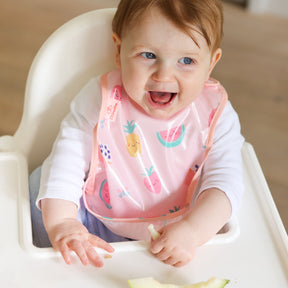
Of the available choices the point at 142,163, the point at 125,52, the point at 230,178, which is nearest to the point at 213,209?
the point at 230,178

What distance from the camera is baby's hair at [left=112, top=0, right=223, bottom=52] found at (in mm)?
754

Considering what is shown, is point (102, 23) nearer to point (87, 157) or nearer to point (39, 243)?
point (87, 157)

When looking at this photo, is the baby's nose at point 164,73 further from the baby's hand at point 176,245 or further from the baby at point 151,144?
the baby's hand at point 176,245

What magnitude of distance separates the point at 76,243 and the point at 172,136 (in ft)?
0.95

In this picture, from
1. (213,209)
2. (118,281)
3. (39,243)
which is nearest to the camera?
(118,281)

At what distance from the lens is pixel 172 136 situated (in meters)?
0.92

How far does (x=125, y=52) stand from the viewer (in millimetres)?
823

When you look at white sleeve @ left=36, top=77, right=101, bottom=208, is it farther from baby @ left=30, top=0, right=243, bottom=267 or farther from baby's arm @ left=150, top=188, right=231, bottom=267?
baby's arm @ left=150, top=188, right=231, bottom=267

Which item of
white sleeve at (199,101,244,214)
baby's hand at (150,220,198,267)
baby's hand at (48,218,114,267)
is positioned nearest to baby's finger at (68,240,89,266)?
baby's hand at (48,218,114,267)

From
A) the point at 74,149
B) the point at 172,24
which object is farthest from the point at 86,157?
the point at 172,24

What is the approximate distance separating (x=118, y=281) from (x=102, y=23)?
0.47 meters

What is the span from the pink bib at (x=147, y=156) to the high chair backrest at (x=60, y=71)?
6 centimetres

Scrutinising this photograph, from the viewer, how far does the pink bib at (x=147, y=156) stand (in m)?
0.91

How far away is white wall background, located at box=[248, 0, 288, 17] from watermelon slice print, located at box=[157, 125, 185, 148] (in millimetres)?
1663
